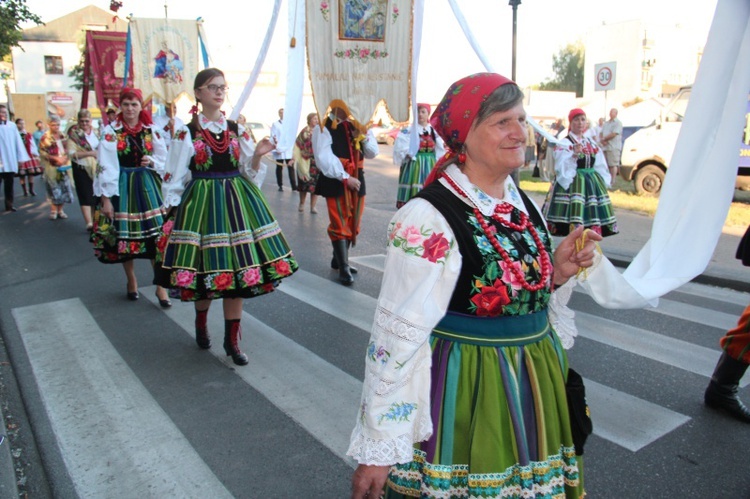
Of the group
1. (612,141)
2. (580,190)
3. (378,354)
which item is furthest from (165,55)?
(612,141)

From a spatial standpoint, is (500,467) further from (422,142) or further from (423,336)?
(422,142)

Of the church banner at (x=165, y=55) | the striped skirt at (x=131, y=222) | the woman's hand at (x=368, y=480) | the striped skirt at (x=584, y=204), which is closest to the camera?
the woman's hand at (x=368, y=480)

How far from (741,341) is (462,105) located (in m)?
2.67

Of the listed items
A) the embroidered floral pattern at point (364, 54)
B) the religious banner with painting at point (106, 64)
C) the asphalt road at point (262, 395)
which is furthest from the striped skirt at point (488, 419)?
the religious banner with painting at point (106, 64)

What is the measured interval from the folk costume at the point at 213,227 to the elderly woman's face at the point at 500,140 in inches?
109

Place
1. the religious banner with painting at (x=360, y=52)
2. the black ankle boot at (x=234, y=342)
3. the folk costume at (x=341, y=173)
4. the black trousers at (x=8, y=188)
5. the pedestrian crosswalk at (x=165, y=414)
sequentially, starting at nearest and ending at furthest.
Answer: the pedestrian crosswalk at (x=165, y=414) < the black ankle boot at (x=234, y=342) < the religious banner with painting at (x=360, y=52) < the folk costume at (x=341, y=173) < the black trousers at (x=8, y=188)

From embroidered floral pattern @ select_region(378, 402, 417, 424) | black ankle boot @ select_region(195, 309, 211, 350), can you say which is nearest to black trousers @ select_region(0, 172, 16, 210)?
black ankle boot @ select_region(195, 309, 211, 350)

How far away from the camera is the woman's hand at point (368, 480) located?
1672mm

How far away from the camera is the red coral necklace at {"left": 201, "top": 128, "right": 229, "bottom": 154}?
436cm

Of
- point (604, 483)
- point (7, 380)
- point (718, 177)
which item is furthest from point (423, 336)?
point (7, 380)

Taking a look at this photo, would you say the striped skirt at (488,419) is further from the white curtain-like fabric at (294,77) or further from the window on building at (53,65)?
the window on building at (53,65)

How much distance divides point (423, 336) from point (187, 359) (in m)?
3.49

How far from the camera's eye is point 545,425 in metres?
1.88

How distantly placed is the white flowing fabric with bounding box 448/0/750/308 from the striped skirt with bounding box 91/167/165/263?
524cm
